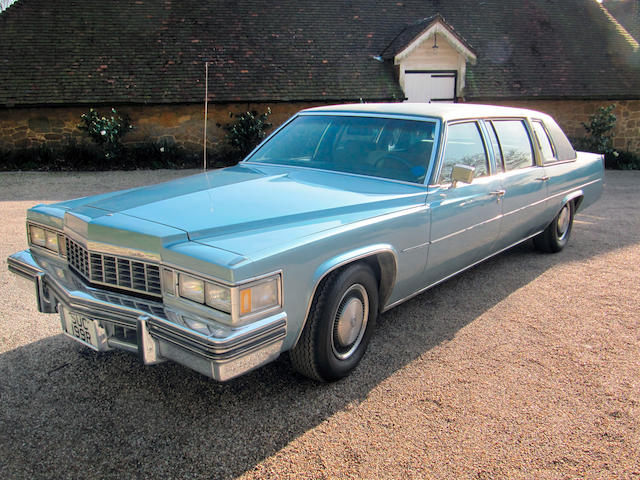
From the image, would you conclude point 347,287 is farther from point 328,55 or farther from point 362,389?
point 328,55

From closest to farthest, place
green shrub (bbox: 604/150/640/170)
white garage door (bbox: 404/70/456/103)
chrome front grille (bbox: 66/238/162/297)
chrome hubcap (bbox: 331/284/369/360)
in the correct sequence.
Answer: chrome front grille (bbox: 66/238/162/297)
chrome hubcap (bbox: 331/284/369/360)
green shrub (bbox: 604/150/640/170)
white garage door (bbox: 404/70/456/103)

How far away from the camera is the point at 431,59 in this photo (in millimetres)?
15977

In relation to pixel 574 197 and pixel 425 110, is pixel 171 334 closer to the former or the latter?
pixel 425 110

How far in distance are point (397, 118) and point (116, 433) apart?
290cm

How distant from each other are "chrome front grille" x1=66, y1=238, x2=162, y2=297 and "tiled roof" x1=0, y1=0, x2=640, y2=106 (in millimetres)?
11497

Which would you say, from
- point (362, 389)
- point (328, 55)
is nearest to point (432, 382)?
point (362, 389)

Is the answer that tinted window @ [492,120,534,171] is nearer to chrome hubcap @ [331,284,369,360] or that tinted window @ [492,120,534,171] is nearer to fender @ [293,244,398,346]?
fender @ [293,244,398,346]

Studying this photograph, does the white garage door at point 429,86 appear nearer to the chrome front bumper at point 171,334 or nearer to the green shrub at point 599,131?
the green shrub at point 599,131

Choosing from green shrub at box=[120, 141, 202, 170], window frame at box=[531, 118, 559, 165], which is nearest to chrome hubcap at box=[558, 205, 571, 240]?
window frame at box=[531, 118, 559, 165]

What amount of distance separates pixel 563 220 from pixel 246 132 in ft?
30.8

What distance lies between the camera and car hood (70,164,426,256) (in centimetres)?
279

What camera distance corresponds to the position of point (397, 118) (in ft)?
13.5

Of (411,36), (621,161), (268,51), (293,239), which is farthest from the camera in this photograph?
(621,161)

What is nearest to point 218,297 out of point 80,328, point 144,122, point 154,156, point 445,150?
point 80,328
